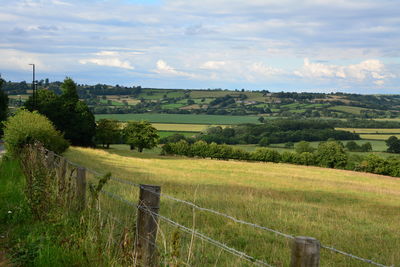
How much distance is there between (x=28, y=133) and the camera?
29.7 meters

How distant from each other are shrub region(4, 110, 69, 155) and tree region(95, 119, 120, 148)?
194 ft

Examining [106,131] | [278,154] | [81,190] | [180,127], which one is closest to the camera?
[81,190]

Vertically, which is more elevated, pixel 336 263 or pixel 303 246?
pixel 303 246

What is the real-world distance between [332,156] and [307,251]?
3994 inches

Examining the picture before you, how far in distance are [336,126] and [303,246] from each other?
181134mm

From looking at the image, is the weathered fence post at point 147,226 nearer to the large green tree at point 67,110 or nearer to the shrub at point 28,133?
the shrub at point 28,133

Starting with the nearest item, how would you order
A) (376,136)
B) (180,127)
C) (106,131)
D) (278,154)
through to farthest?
(106,131) → (278,154) → (376,136) → (180,127)

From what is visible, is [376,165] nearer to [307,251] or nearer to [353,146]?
[353,146]

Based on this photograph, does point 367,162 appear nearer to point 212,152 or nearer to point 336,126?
point 212,152

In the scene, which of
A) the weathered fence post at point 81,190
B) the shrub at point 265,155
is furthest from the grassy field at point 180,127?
the weathered fence post at point 81,190

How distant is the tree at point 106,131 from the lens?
90.8 meters

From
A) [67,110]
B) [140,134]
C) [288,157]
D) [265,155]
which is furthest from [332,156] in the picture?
[67,110]

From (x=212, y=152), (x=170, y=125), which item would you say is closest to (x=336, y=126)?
(x=170, y=125)

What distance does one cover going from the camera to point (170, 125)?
167 metres
